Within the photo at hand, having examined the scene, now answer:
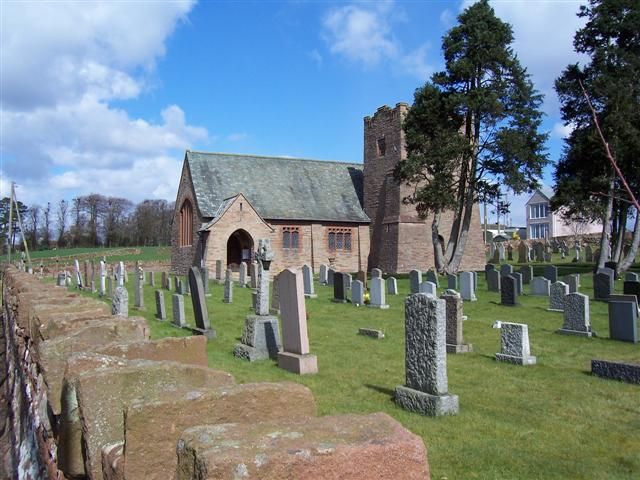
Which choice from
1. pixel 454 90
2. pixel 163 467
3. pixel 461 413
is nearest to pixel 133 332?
pixel 163 467

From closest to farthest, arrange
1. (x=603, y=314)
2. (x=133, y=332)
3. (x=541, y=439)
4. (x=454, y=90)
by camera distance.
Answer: (x=133, y=332) < (x=541, y=439) < (x=603, y=314) < (x=454, y=90)

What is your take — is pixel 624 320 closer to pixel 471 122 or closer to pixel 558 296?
pixel 558 296

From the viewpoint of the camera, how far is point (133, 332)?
14.7ft

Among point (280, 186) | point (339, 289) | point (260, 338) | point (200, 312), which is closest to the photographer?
point (260, 338)

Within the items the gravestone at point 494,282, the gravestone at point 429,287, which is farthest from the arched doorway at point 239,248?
the gravestone at point 429,287

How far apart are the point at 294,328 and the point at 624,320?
23.1ft

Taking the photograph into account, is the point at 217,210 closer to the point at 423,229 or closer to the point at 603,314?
the point at 423,229

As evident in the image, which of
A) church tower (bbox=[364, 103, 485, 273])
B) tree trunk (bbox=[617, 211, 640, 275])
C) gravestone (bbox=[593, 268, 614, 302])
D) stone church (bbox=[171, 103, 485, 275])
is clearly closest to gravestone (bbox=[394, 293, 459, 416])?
gravestone (bbox=[593, 268, 614, 302])

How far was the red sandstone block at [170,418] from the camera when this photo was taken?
2457 millimetres

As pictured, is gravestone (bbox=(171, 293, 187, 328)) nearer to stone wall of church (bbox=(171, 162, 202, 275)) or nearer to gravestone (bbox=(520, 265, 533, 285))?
gravestone (bbox=(520, 265, 533, 285))

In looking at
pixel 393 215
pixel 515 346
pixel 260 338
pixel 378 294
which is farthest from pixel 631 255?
pixel 260 338

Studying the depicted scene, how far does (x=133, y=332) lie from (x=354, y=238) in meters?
34.1

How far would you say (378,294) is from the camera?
17.8 metres

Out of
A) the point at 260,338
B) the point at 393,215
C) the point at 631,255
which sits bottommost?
the point at 260,338
